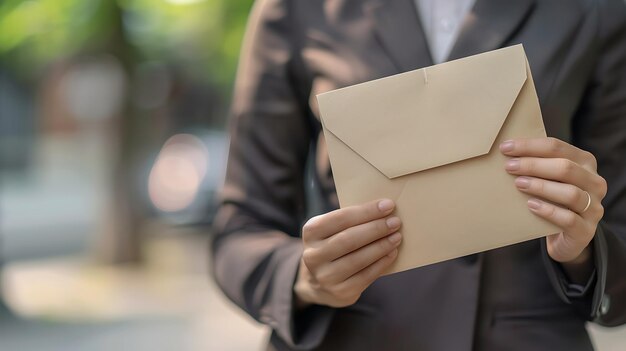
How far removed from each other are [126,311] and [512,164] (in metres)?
8.46

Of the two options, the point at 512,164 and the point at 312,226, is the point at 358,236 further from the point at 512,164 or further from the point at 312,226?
the point at 512,164

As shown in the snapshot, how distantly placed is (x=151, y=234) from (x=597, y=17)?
1362 centimetres

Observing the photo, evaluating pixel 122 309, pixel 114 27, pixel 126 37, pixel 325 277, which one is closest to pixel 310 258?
pixel 325 277

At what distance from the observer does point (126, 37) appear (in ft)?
34.8

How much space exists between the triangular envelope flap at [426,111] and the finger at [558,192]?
0.28ft

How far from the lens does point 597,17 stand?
154 centimetres

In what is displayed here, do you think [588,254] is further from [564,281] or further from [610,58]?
[610,58]

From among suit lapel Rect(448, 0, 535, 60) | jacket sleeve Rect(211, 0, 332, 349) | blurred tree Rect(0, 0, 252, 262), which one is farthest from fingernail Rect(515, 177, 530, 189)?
blurred tree Rect(0, 0, 252, 262)

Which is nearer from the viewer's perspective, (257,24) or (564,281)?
(564,281)

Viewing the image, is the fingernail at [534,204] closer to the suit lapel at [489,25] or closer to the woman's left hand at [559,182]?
the woman's left hand at [559,182]

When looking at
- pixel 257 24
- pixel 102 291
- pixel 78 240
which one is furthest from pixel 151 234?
pixel 257 24

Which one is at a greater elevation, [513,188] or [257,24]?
[257,24]

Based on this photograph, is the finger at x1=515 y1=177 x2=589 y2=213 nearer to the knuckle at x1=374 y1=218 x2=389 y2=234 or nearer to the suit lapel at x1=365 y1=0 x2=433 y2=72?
the knuckle at x1=374 y1=218 x2=389 y2=234

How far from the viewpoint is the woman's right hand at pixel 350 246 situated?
1.34 m
